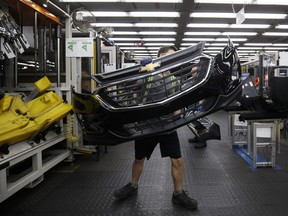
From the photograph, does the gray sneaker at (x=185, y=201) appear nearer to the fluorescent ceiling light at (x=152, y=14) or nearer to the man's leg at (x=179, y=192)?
the man's leg at (x=179, y=192)

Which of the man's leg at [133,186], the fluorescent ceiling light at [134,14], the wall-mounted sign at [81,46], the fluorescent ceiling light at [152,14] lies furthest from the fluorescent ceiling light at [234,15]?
the man's leg at [133,186]

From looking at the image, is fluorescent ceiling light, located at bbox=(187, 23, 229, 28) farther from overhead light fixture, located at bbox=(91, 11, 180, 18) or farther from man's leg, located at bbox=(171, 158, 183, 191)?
man's leg, located at bbox=(171, 158, 183, 191)

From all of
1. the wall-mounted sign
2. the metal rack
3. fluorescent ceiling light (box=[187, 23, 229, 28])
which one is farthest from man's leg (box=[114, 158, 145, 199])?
fluorescent ceiling light (box=[187, 23, 229, 28])

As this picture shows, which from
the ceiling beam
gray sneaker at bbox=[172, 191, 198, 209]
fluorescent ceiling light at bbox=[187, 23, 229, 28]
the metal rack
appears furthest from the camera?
fluorescent ceiling light at bbox=[187, 23, 229, 28]

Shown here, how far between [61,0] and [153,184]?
15.9 feet

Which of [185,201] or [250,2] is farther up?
[250,2]

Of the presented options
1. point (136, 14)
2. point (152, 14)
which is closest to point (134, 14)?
point (136, 14)

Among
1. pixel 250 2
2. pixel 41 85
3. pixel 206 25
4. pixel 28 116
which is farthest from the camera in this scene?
pixel 206 25

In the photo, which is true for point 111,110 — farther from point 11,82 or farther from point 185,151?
point 185,151

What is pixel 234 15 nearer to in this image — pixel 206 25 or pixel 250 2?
pixel 250 2

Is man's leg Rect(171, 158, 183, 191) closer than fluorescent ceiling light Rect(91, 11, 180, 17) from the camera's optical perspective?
Yes

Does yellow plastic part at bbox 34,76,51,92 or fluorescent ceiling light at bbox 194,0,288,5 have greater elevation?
fluorescent ceiling light at bbox 194,0,288,5

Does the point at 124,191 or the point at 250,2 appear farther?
the point at 250,2

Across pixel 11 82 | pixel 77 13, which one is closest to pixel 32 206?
pixel 11 82
